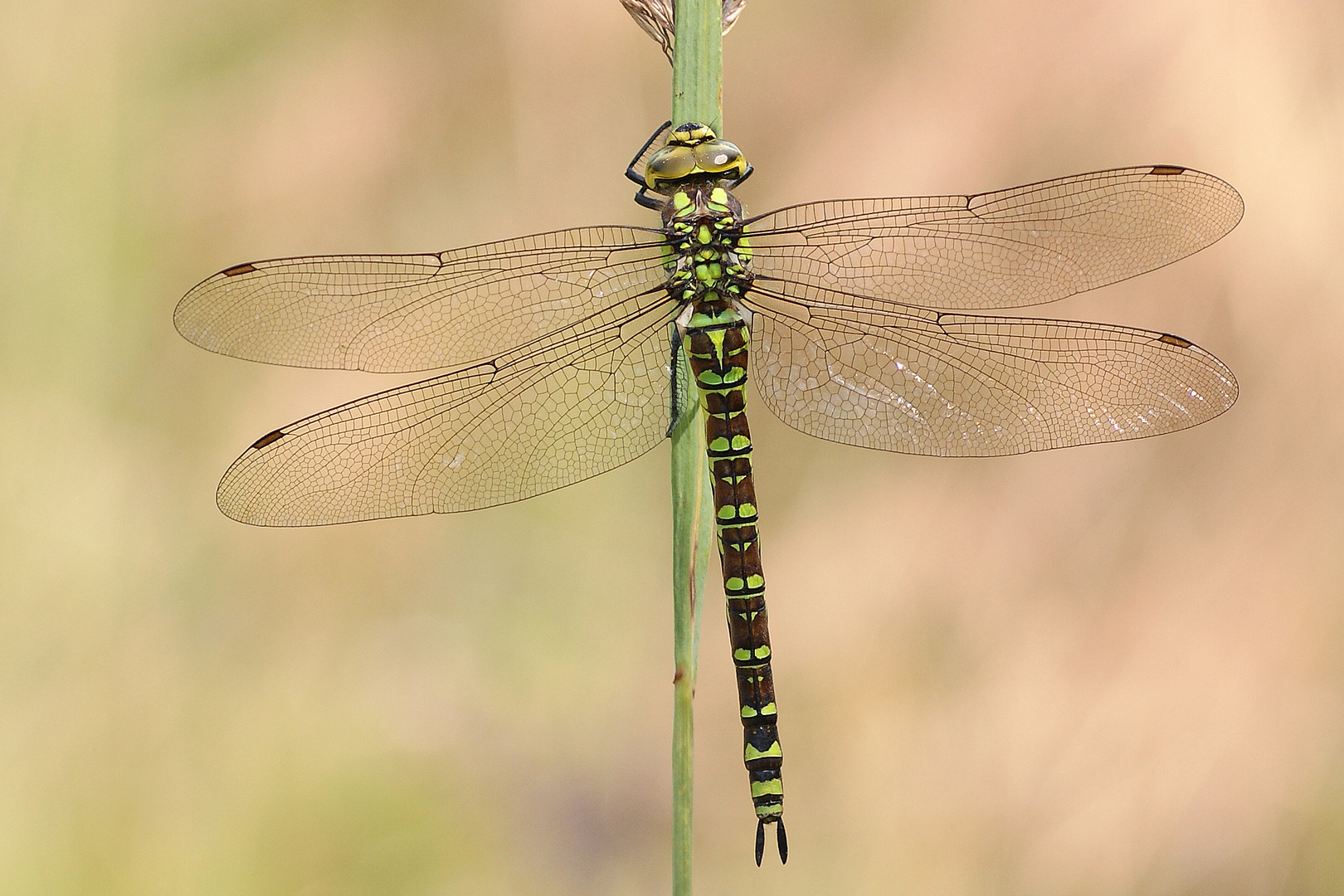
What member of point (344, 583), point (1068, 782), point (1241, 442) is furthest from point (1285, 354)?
point (344, 583)

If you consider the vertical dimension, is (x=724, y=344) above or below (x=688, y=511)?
above

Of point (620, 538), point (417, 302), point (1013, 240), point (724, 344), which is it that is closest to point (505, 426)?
point (417, 302)

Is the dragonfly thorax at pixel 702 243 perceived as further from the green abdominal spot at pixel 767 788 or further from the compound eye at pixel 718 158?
the green abdominal spot at pixel 767 788

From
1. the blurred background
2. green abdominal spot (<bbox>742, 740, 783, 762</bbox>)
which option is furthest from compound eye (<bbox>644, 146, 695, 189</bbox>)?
the blurred background

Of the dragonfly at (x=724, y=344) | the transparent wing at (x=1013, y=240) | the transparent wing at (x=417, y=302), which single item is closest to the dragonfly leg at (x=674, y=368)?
the dragonfly at (x=724, y=344)

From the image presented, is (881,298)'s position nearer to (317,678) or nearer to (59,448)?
(317,678)

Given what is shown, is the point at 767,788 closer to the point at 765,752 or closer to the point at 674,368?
the point at 765,752
